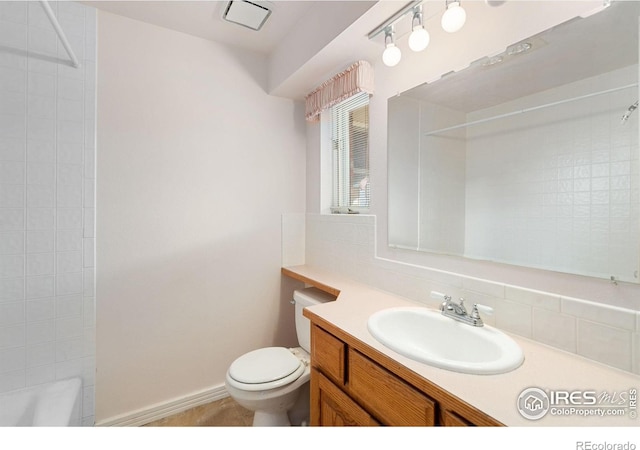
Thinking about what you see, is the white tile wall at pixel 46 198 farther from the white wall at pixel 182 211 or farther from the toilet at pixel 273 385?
the toilet at pixel 273 385

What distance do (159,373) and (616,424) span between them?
6.72 feet

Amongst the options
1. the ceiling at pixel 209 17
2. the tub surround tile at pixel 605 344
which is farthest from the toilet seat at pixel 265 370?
the ceiling at pixel 209 17

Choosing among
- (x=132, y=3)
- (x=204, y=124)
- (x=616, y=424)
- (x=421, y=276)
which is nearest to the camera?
(x=616, y=424)

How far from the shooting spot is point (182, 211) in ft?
5.89

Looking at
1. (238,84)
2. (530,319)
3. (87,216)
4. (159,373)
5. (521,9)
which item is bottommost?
(159,373)

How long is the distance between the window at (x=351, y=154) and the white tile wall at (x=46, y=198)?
1461 millimetres

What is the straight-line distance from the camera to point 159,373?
1.75 metres

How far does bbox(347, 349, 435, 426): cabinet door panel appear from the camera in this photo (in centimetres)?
77

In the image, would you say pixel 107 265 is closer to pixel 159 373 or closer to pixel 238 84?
pixel 159 373

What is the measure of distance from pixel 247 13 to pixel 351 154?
1.01 m

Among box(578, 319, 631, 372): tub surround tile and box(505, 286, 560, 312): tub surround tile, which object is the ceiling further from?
box(578, 319, 631, 372): tub surround tile

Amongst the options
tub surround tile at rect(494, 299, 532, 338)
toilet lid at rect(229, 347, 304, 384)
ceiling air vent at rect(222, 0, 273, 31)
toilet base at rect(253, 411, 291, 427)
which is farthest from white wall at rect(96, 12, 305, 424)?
tub surround tile at rect(494, 299, 532, 338)

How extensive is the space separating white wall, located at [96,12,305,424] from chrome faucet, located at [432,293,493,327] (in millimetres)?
1314
